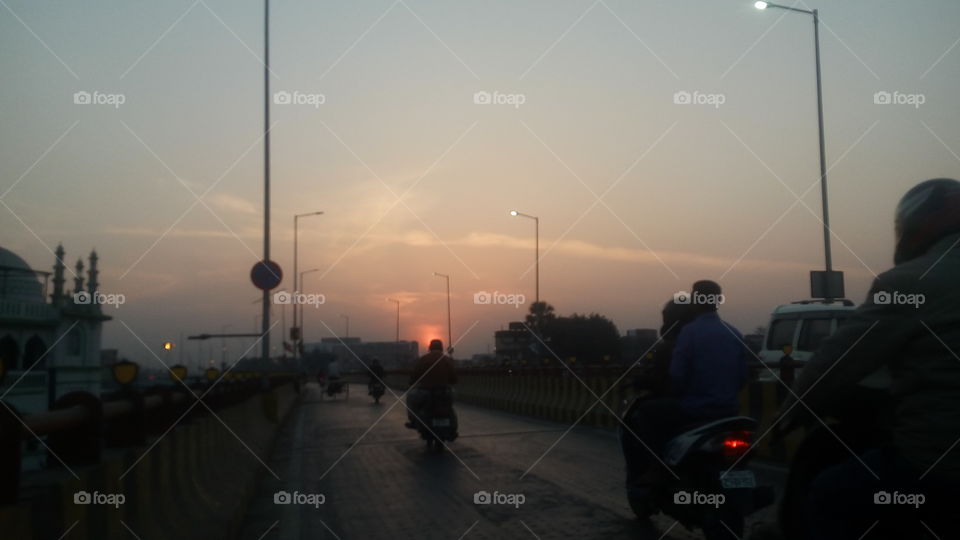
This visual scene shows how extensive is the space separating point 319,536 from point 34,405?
9.58 feet

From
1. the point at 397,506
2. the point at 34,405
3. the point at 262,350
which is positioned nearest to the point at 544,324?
the point at 262,350

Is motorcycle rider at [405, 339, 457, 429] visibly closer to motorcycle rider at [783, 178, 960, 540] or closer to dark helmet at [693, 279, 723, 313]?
dark helmet at [693, 279, 723, 313]

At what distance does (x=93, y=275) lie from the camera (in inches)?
322

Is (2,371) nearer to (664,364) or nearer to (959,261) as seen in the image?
(959,261)

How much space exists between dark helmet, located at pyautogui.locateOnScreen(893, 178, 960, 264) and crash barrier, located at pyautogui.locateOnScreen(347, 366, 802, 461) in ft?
22.2

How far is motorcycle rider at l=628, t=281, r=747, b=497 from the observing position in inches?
267

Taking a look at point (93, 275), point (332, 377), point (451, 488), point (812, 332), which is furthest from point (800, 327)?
point (332, 377)

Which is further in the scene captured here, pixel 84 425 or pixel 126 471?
pixel 126 471

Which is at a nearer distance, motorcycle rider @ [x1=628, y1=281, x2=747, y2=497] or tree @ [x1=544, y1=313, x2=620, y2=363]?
motorcycle rider @ [x1=628, y1=281, x2=747, y2=497]

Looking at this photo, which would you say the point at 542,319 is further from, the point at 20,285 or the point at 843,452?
the point at 843,452

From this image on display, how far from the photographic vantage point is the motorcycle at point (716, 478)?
623cm

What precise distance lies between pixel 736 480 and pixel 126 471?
144 inches

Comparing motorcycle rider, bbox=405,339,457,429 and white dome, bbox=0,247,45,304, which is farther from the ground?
white dome, bbox=0,247,45,304

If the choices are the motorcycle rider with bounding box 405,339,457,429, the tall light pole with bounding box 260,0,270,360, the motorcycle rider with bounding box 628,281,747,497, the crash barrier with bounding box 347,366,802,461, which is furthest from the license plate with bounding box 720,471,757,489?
the tall light pole with bounding box 260,0,270,360
